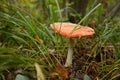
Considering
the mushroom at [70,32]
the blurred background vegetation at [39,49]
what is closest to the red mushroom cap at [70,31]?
the mushroom at [70,32]

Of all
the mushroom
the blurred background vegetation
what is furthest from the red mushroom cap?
the blurred background vegetation

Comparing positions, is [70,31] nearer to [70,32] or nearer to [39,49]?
[70,32]

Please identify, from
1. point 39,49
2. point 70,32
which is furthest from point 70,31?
point 39,49

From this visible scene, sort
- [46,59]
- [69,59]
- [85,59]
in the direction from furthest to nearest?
[85,59]
[69,59]
[46,59]

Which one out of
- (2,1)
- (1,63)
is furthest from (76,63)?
(2,1)

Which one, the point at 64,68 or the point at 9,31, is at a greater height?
the point at 9,31

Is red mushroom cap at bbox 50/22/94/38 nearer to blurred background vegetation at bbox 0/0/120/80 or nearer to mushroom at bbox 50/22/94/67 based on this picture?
mushroom at bbox 50/22/94/67

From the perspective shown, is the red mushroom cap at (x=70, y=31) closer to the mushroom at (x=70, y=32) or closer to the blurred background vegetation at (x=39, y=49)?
the mushroom at (x=70, y=32)

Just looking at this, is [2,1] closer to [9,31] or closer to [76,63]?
[9,31]

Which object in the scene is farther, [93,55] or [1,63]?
[93,55]

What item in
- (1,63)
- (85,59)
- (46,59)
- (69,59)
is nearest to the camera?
(1,63)

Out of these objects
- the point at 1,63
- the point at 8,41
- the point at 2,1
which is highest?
the point at 2,1
